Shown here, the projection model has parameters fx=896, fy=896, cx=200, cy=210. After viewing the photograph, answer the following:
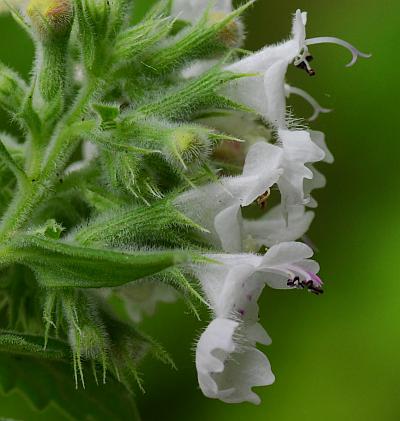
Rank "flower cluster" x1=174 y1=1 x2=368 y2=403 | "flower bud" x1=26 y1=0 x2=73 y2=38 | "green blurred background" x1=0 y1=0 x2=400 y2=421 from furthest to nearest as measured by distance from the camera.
Result: "green blurred background" x1=0 y1=0 x2=400 y2=421 → "flower bud" x1=26 y1=0 x2=73 y2=38 → "flower cluster" x1=174 y1=1 x2=368 y2=403

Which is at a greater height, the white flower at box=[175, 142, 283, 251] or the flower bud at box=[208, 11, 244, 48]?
the flower bud at box=[208, 11, 244, 48]

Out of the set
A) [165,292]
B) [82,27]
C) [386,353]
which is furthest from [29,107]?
[386,353]

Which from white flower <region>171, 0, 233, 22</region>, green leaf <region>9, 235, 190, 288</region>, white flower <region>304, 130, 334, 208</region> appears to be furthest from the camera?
white flower <region>171, 0, 233, 22</region>

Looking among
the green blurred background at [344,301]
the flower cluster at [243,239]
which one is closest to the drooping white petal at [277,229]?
the flower cluster at [243,239]

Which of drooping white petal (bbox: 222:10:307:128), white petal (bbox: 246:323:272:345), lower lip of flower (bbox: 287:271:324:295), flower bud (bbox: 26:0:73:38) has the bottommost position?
white petal (bbox: 246:323:272:345)

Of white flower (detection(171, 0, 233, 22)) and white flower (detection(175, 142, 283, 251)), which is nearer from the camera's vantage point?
white flower (detection(175, 142, 283, 251))

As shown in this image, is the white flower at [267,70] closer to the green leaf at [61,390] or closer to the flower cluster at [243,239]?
the flower cluster at [243,239]

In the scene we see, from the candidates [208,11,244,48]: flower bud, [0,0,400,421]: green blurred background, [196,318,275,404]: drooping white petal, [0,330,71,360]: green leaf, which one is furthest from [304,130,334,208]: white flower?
[0,0,400,421]: green blurred background

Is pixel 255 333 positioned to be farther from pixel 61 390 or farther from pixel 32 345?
pixel 61 390

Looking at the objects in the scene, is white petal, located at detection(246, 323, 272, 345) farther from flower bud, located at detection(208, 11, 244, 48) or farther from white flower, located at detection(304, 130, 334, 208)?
flower bud, located at detection(208, 11, 244, 48)
